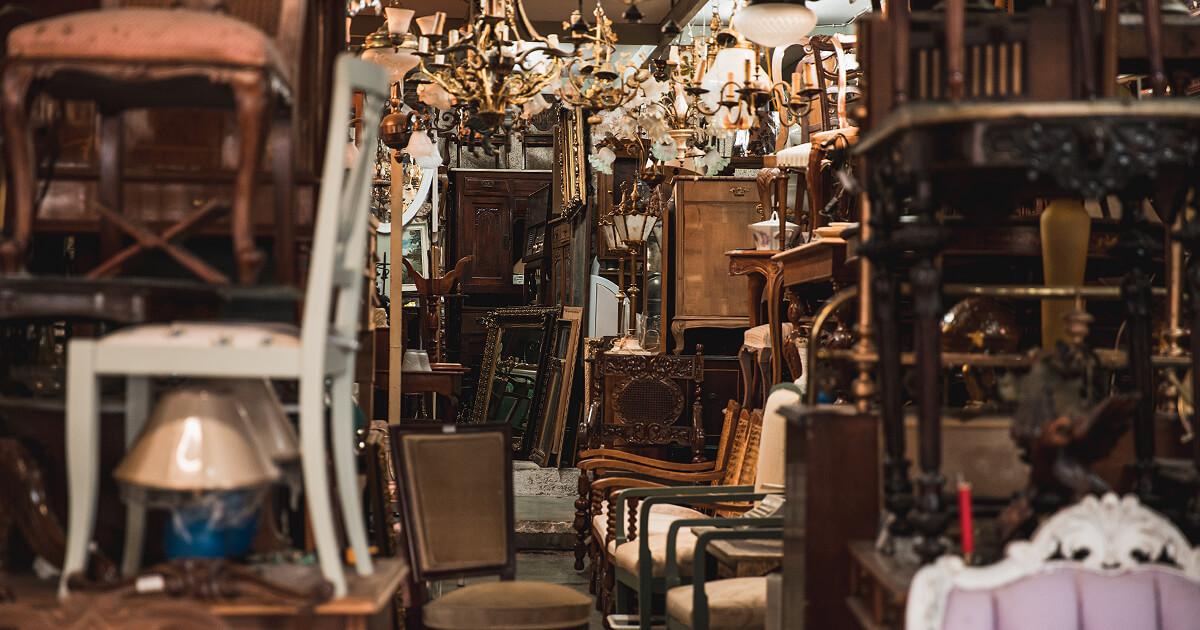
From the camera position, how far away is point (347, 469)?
2451 millimetres

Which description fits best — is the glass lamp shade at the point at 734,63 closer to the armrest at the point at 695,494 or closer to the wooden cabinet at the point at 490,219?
the armrest at the point at 695,494

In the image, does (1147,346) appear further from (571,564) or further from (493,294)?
(493,294)

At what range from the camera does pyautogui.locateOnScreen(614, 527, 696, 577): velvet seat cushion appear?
4.79m

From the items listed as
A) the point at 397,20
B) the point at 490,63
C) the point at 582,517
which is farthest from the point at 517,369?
the point at 397,20

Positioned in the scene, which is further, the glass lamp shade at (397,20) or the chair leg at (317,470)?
the glass lamp shade at (397,20)

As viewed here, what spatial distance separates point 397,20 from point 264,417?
2.92 metres

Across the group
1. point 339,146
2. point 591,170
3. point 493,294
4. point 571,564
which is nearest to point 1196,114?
point 339,146

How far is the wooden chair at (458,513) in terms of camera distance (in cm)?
362

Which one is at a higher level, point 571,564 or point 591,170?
point 591,170

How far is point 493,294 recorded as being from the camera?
573 inches

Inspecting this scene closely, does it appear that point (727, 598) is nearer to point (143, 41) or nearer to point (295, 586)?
point (295, 586)

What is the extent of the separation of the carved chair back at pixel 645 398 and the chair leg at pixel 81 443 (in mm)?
5182

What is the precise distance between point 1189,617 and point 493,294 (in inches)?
497

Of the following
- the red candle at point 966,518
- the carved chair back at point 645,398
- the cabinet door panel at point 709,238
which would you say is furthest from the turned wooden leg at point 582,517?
the red candle at point 966,518
